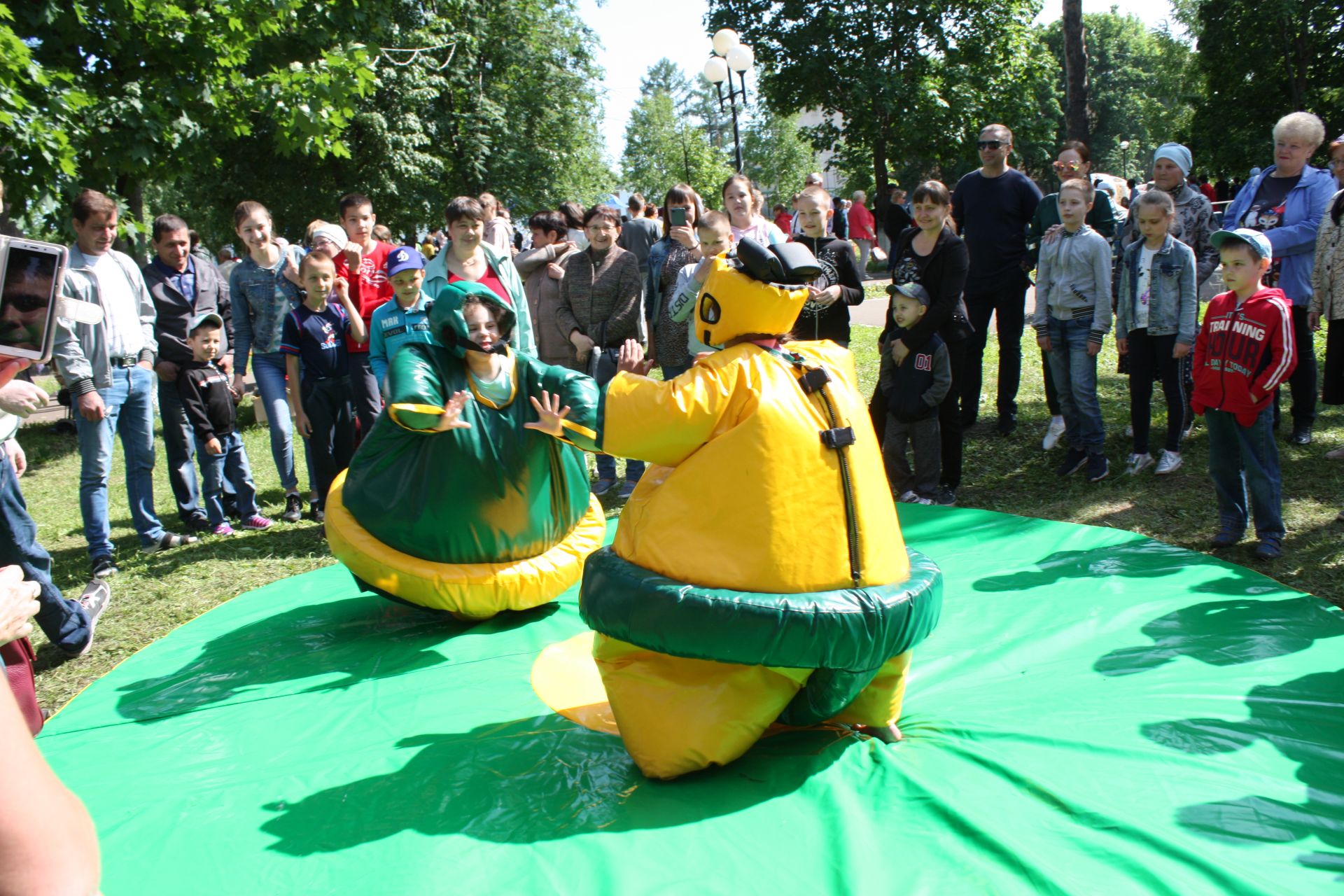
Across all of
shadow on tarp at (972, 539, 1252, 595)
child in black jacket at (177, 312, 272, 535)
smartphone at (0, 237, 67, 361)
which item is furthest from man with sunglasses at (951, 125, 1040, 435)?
smartphone at (0, 237, 67, 361)

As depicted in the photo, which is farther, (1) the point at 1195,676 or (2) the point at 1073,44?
(2) the point at 1073,44

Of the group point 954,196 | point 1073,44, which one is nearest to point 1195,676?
point 954,196

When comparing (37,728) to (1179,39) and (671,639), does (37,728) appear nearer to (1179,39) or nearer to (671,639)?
(671,639)

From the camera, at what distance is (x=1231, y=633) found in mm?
3594

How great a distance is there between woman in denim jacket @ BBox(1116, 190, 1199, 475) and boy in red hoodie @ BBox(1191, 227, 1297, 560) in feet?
2.77

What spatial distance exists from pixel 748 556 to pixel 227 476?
4.87 meters

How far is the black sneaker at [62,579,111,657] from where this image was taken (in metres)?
4.53

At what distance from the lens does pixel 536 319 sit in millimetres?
6672

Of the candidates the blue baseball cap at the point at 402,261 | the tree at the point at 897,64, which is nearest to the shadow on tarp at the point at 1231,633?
the blue baseball cap at the point at 402,261

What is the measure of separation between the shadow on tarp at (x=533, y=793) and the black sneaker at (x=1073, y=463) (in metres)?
3.54

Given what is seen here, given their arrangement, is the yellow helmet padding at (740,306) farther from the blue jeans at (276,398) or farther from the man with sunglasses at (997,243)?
the blue jeans at (276,398)

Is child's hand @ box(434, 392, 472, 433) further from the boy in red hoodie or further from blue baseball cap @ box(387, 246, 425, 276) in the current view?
the boy in red hoodie

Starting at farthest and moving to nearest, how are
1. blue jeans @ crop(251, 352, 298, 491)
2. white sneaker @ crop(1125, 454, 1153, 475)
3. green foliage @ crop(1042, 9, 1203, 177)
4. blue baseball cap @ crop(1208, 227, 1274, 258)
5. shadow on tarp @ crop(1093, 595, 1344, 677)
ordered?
green foliage @ crop(1042, 9, 1203, 177), blue jeans @ crop(251, 352, 298, 491), white sneaker @ crop(1125, 454, 1153, 475), blue baseball cap @ crop(1208, 227, 1274, 258), shadow on tarp @ crop(1093, 595, 1344, 677)

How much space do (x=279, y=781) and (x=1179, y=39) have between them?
48390 mm
